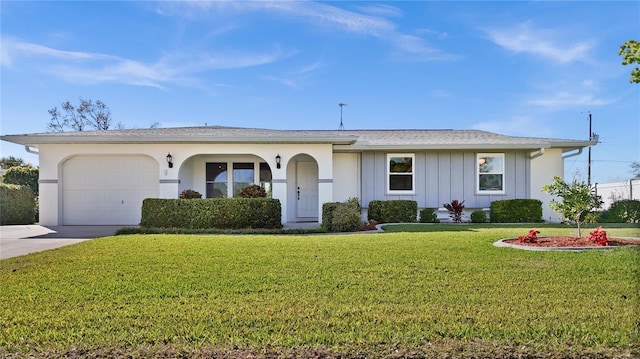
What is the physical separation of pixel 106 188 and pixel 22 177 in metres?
6.25

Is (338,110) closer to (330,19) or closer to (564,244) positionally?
(330,19)

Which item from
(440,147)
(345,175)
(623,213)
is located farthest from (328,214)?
(623,213)

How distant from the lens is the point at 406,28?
10.2 metres

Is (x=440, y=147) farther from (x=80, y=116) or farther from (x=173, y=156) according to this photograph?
(x=80, y=116)

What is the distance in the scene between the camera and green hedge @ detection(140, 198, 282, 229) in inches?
456

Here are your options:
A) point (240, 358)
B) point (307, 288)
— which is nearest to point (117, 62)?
point (307, 288)

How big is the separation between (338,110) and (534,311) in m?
18.6

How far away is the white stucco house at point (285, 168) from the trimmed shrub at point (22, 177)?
3.94 meters

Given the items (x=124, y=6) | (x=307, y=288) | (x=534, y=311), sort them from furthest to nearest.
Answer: (x=124, y=6)
(x=307, y=288)
(x=534, y=311)

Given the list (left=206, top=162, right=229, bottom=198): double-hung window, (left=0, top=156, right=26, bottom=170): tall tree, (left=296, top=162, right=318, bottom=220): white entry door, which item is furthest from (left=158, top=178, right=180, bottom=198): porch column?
(left=0, top=156, right=26, bottom=170): tall tree

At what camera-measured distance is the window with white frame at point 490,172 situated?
14484 mm

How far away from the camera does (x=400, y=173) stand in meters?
14.6

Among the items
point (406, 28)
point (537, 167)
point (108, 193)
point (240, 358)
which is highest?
point (406, 28)

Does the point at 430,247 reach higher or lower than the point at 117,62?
lower
